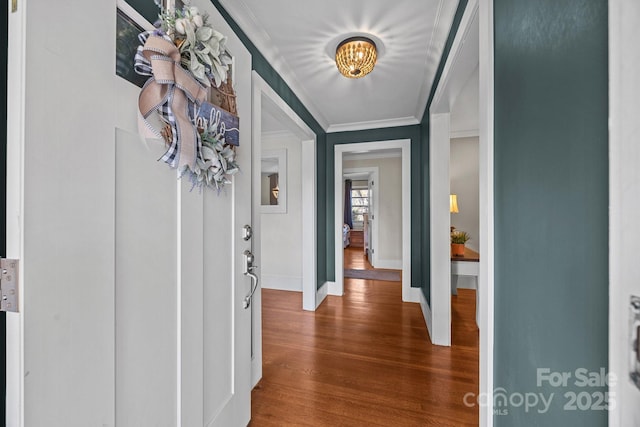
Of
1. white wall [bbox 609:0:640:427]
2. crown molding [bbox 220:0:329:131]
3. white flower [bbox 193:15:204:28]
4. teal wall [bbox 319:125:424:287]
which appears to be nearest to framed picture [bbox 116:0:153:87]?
white flower [bbox 193:15:204:28]

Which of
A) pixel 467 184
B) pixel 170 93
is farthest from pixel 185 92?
pixel 467 184

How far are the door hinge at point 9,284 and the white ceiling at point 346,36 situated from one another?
61.8 inches

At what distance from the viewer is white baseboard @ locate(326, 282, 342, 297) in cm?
363

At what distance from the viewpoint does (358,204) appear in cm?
934

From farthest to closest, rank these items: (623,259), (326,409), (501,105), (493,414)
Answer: (326,409), (493,414), (501,105), (623,259)

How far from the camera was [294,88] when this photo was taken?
94.0 inches

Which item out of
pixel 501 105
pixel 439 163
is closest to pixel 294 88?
pixel 439 163

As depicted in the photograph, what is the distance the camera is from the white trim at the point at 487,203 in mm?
978

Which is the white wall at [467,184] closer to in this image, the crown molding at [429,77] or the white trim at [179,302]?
the crown molding at [429,77]

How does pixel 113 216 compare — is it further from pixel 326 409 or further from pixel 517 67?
pixel 326 409

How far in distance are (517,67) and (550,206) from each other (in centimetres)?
47

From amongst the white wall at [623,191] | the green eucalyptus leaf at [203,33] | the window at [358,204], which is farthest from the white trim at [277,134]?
the window at [358,204]

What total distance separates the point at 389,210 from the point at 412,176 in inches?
90.7

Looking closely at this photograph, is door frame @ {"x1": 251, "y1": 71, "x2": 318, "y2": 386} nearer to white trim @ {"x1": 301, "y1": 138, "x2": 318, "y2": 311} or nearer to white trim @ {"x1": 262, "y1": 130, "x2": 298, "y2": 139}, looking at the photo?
white trim @ {"x1": 301, "y1": 138, "x2": 318, "y2": 311}
